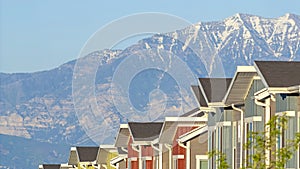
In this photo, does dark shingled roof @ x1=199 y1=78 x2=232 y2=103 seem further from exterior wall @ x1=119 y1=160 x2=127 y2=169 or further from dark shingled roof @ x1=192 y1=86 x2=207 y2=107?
exterior wall @ x1=119 y1=160 x2=127 y2=169

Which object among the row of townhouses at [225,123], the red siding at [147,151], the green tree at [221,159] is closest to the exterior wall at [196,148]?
the row of townhouses at [225,123]

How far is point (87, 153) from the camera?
76.5 meters

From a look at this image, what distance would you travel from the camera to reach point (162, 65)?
39562 mm

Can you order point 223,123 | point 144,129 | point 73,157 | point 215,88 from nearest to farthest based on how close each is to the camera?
point 223,123 → point 215,88 → point 144,129 → point 73,157

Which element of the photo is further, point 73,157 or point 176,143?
point 73,157

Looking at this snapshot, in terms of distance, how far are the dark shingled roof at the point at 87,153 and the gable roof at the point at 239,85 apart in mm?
37535

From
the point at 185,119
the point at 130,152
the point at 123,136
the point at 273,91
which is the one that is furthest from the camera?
the point at 123,136

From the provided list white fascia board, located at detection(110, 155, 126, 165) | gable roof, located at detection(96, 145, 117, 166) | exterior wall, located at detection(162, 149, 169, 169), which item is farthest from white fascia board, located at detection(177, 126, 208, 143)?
gable roof, located at detection(96, 145, 117, 166)

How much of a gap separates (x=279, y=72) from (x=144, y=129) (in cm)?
2536

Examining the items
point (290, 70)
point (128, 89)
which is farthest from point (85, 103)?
point (290, 70)

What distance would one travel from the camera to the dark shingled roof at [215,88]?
4028 centimetres

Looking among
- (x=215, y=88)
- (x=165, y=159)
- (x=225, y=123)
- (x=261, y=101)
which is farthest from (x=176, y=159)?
(x=261, y=101)

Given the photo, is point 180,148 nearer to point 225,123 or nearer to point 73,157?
point 225,123

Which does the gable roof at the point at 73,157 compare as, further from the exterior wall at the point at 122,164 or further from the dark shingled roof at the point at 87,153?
the exterior wall at the point at 122,164
